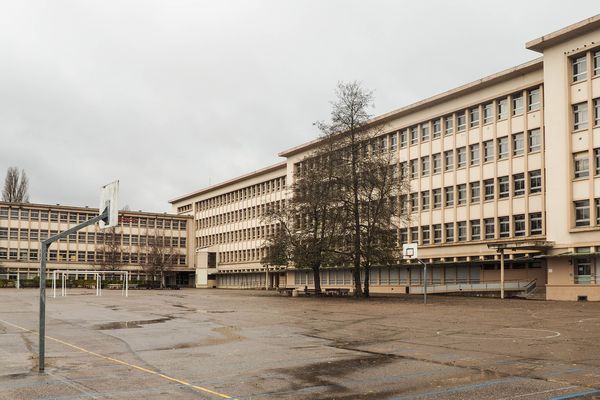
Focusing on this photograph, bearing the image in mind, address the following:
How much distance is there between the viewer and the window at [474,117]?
56.8 m

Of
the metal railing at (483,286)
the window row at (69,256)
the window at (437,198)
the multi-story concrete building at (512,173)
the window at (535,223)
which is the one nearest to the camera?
the multi-story concrete building at (512,173)

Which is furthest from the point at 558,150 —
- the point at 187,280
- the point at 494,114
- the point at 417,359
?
the point at 187,280

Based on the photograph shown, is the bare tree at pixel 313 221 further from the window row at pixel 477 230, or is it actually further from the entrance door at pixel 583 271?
the entrance door at pixel 583 271

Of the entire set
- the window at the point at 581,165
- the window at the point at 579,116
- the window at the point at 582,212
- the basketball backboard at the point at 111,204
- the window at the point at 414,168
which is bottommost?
the basketball backboard at the point at 111,204

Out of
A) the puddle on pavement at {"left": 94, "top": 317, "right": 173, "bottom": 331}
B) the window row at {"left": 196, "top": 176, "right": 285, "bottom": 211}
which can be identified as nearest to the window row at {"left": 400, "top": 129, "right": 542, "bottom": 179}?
the window row at {"left": 196, "top": 176, "right": 285, "bottom": 211}

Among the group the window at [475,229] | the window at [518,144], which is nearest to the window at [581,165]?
the window at [518,144]

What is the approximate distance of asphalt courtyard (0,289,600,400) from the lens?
10.3 m

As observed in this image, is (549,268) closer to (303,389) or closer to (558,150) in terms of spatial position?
(558,150)

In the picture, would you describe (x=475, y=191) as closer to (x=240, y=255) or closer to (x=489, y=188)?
(x=489, y=188)

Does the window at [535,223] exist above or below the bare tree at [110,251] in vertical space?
above

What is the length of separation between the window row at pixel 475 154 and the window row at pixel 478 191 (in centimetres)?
176

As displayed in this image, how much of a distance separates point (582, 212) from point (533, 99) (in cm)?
1137

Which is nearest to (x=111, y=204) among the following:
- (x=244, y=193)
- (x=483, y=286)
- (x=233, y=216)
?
(x=483, y=286)

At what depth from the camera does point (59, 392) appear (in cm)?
1027
